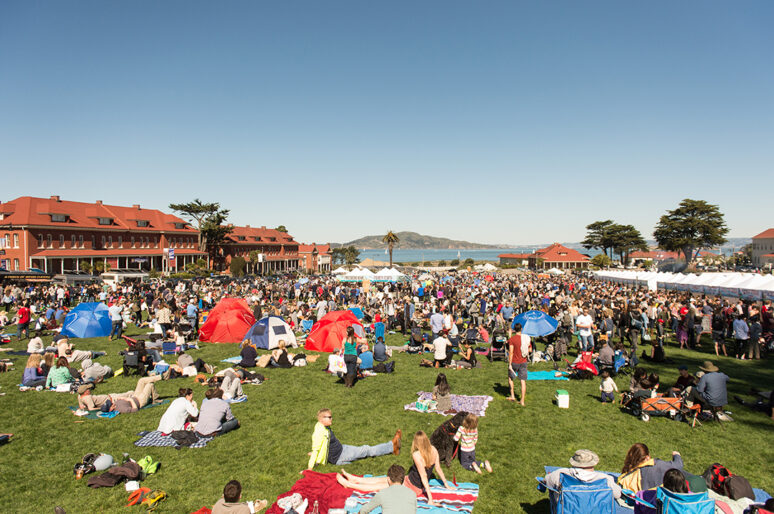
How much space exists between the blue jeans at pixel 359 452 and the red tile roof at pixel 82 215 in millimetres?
47886

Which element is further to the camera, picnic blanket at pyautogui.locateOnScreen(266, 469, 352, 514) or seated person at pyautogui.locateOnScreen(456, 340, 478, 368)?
seated person at pyautogui.locateOnScreen(456, 340, 478, 368)

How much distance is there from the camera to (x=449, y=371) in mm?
11531

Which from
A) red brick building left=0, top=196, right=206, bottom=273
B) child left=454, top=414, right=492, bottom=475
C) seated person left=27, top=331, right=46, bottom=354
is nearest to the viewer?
child left=454, top=414, right=492, bottom=475

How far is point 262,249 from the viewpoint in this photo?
74.8 meters

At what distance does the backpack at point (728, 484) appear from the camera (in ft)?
15.1

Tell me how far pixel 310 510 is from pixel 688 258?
8618cm

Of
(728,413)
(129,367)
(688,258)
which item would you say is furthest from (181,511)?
(688,258)

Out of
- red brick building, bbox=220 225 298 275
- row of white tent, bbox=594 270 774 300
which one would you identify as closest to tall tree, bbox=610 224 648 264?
row of white tent, bbox=594 270 774 300

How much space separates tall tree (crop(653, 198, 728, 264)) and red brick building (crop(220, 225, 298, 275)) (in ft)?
214

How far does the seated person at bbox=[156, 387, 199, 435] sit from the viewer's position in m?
7.16

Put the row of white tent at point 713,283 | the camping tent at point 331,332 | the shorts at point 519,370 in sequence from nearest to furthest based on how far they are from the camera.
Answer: the shorts at point 519,370 < the camping tent at point 331,332 < the row of white tent at point 713,283

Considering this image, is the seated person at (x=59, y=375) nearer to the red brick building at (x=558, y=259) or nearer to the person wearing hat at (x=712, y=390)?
the person wearing hat at (x=712, y=390)

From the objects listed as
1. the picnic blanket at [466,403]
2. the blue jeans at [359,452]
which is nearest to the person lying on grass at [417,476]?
the blue jeans at [359,452]

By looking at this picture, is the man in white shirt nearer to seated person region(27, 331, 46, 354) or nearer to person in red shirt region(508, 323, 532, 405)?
person in red shirt region(508, 323, 532, 405)
